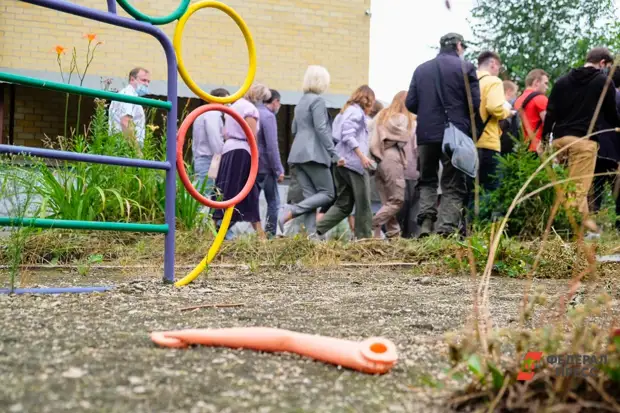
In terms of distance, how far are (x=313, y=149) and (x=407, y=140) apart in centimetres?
108

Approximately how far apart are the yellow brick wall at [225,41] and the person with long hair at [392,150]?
235 inches

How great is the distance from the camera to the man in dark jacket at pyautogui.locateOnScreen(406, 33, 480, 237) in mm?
7039

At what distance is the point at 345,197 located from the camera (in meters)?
8.09

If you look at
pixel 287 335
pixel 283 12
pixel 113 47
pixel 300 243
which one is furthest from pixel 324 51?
pixel 287 335

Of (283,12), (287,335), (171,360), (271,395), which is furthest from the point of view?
(283,12)

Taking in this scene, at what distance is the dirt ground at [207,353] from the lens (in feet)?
5.68

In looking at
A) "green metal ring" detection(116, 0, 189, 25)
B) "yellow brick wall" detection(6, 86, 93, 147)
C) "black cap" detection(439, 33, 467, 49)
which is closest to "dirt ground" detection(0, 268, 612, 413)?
"green metal ring" detection(116, 0, 189, 25)

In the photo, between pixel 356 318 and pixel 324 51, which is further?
pixel 324 51

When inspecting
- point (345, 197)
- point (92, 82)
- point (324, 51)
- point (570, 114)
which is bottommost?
point (345, 197)

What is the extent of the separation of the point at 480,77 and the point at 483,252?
2.72 metres

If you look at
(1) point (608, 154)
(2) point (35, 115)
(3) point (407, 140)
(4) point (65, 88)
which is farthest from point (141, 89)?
(2) point (35, 115)

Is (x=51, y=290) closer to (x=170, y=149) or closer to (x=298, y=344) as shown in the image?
(x=170, y=149)

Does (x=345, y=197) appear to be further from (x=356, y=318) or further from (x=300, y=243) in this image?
(x=356, y=318)

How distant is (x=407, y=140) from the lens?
8.34m
